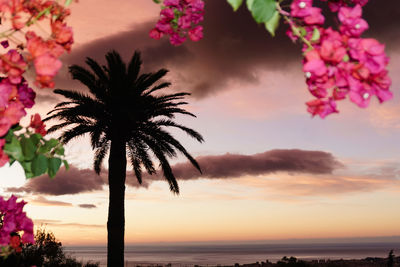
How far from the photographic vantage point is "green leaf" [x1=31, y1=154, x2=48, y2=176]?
266cm

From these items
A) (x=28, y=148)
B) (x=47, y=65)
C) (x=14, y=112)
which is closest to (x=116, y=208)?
(x=28, y=148)

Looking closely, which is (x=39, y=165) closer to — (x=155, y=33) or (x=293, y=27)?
(x=155, y=33)

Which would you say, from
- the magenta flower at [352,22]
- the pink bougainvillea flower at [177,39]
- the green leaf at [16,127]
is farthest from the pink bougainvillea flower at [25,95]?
the magenta flower at [352,22]

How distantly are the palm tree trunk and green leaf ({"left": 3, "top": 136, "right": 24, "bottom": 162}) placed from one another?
1563 centimetres

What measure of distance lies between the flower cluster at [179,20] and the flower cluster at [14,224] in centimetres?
158

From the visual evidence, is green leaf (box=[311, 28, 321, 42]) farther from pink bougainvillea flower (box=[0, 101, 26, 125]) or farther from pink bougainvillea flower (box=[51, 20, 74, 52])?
pink bougainvillea flower (box=[0, 101, 26, 125])

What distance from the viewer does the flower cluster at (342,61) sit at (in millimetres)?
1933

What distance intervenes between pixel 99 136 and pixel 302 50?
16384 mm

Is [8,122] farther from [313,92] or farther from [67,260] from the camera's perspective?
[67,260]

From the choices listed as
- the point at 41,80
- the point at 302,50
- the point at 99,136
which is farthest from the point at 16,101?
the point at 99,136

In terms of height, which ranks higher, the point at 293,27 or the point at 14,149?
the point at 293,27

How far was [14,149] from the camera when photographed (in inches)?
101

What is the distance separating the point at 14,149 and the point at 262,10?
1.49 metres

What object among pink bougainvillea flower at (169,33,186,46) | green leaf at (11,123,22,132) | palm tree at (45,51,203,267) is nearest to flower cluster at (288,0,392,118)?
pink bougainvillea flower at (169,33,186,46)
